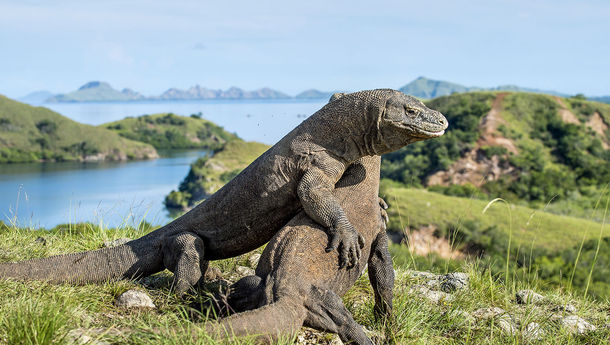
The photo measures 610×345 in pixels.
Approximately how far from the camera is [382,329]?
20.0 feet

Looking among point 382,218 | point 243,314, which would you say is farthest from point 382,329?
point 243,314

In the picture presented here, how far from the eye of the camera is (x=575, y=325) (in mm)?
6762

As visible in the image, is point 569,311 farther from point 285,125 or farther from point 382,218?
point 285,125

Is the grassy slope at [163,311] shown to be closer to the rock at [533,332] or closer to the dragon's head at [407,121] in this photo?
the rock at [533,332]

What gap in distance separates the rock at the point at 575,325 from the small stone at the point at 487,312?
2.40 feet

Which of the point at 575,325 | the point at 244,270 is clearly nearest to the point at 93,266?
the point at 244,270

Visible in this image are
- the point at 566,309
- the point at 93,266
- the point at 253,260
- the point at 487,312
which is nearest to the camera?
the point at 93,266

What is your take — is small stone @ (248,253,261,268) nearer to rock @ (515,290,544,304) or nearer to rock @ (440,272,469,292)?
rock @ (440,272,469,292)

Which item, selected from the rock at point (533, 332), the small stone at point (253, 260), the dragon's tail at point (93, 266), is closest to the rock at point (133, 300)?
the dragon's tail at point (93, 266)

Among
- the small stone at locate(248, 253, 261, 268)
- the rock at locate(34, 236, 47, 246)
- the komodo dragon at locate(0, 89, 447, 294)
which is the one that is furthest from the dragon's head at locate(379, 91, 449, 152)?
the rock at locate(34, 236, 47, 246)

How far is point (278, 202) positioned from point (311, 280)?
4.02 feet

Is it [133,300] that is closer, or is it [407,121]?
[407,121]

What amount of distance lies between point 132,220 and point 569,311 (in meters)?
7.27

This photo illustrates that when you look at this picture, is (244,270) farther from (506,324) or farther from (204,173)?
(204,173)
